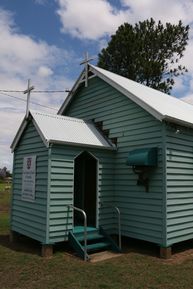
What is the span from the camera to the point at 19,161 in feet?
36.0

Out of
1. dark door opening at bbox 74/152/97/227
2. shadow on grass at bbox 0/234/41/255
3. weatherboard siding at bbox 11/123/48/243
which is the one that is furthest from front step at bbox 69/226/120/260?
dark door opening at bbox 74/152/97/227

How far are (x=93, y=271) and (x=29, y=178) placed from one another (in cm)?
361

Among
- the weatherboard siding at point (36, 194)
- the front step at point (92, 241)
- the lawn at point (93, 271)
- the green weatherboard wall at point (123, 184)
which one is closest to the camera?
the lawn at point (93, 271)

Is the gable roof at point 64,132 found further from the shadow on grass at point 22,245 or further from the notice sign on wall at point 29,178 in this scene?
the shadow on grass at point 22,245

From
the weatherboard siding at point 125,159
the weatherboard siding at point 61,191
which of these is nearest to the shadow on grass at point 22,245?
the weatherboard siding at point 61,191

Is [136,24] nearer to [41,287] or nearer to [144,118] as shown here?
[144,118]

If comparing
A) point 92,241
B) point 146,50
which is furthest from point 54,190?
point 146,50

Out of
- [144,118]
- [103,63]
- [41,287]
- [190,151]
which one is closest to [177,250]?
[190,151]

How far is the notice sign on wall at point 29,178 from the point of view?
9.79 metres

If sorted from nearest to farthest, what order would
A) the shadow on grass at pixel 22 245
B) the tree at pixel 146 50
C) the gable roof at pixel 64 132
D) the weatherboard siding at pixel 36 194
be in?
the weatherboard siding at pixel 36 194 → the gable roof at pixel 64 132 → the shadow on grass at pixel 22 245 → the tree at pixel 146 50

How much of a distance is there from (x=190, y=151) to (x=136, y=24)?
18217 millimetres

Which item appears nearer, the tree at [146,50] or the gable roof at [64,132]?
the gable roof at [64,132]

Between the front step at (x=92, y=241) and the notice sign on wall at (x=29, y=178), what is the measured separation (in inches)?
63.7

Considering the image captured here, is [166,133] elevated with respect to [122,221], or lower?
elevated
